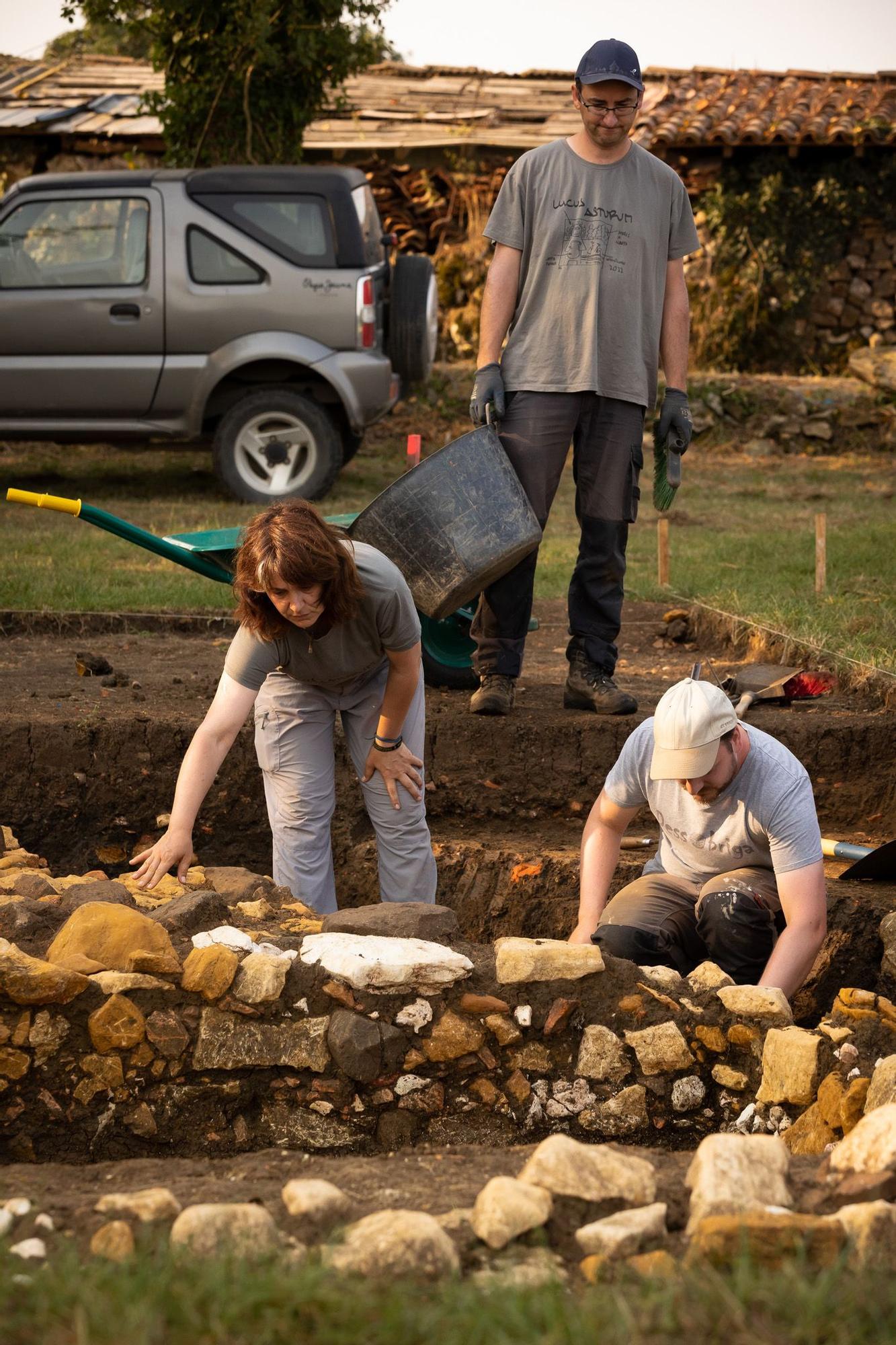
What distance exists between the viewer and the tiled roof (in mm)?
13461

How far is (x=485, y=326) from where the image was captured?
15.3 feet

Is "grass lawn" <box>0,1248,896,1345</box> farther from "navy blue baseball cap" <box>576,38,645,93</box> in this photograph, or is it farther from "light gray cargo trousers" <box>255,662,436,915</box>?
"navy blue baseball cap" <box>576,38,645,93</box>

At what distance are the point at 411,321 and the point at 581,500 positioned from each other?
481cm

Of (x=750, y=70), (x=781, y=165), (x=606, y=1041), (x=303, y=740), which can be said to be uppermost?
(x=750, y=70)

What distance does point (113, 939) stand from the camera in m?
2.92

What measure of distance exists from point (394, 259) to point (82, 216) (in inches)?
87.2

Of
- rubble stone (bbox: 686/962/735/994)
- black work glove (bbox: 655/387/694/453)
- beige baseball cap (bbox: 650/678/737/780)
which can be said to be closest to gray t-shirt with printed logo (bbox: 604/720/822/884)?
beige baseball cap (bbox: 650/678/737/780)

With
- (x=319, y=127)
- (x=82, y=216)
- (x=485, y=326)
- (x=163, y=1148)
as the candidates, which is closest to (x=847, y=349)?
(x=319, y=127)

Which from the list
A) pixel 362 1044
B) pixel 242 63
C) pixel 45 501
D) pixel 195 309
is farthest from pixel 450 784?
pixel 242 63

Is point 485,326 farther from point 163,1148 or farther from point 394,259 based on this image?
point 394,259

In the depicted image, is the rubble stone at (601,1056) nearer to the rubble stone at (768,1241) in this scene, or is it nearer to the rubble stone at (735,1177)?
the rubble stone at (735,1177)

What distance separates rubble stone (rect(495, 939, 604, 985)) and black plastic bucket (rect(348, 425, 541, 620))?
63.7 inches

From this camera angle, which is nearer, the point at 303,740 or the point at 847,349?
the point at 303,740

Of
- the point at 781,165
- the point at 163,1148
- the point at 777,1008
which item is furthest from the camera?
the point at 781,165
